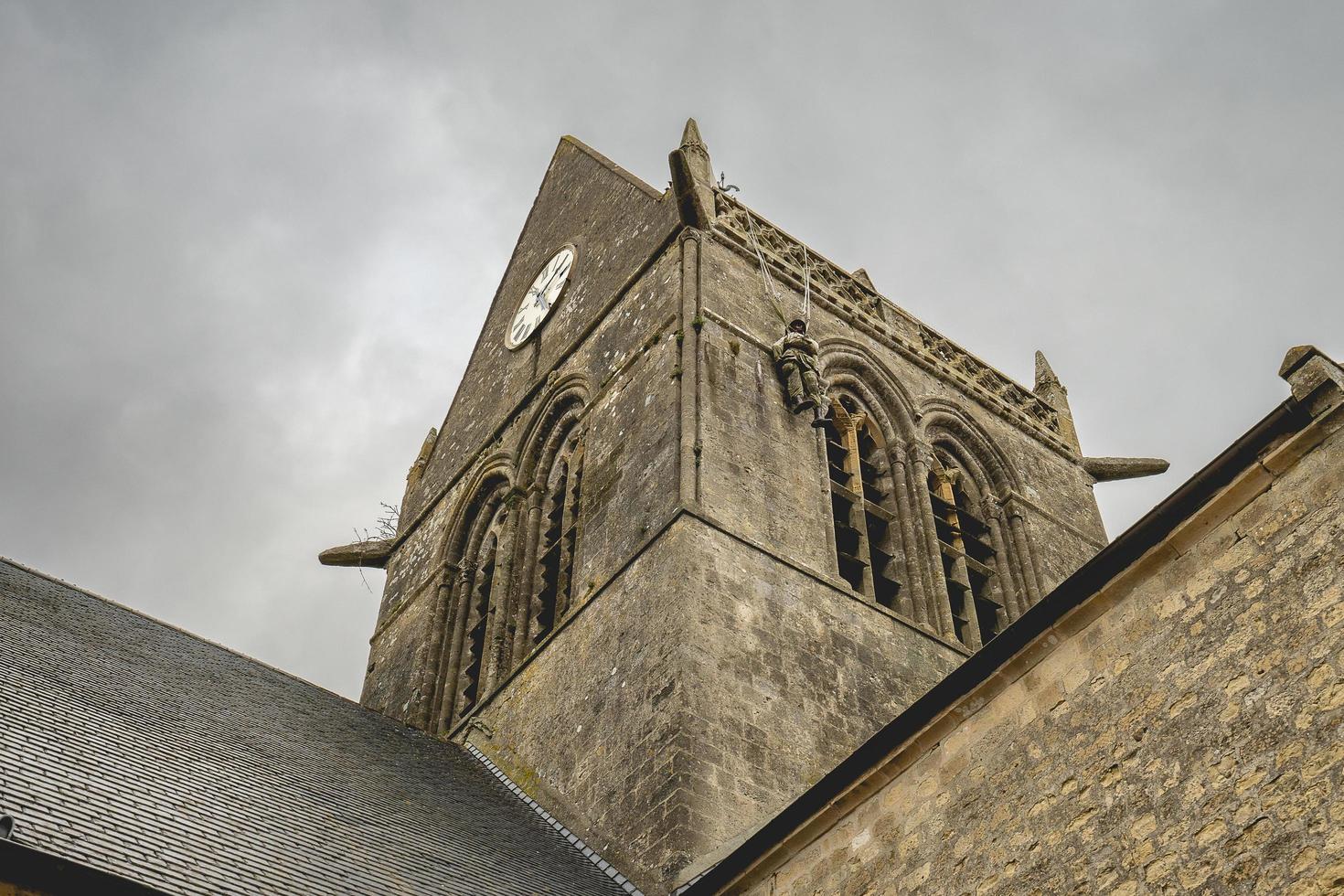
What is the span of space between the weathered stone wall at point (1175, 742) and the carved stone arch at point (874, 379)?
772 cm

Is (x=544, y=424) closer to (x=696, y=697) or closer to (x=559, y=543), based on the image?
(x=559, y=543)

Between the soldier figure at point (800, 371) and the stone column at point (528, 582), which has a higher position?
the soldier figure at point (800, 371)

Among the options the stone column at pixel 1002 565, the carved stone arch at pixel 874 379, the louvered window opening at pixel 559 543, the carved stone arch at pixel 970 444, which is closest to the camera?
the louvered window opening at pixel 559 543

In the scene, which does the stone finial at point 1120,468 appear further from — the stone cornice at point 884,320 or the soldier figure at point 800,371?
the soldier figure at point 800,371

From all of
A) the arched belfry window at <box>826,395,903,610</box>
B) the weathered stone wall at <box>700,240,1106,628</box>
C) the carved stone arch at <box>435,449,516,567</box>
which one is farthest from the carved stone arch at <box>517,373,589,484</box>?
the arched belfry window at <box>826,395,903,610</box>

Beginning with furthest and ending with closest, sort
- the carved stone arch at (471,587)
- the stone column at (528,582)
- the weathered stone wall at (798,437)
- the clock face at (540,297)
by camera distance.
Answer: the clock face at (540,297)
the carved stone arch at (471,587)
the stone column at (528,582)
the weathered stone wall at (798,437)

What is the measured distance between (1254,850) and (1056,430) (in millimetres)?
11745

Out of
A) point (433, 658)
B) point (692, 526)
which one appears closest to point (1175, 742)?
point (692, 526)

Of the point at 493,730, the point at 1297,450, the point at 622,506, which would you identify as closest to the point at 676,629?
the point at 622,506

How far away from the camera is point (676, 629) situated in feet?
31.7

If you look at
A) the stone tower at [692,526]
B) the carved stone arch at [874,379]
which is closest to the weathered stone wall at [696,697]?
the stone tower at [692,526]

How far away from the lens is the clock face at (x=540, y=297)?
52.6ft

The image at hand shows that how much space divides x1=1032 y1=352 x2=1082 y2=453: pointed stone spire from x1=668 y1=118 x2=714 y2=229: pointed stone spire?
5098 millimetres

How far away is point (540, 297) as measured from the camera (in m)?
16.6
